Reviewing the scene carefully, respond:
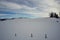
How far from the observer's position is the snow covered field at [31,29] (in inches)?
65.9

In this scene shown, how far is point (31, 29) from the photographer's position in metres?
1.70

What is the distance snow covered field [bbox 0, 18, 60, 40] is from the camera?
1674 mm

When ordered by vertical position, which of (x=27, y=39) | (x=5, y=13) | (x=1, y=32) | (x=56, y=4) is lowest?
(x=27, y=39)

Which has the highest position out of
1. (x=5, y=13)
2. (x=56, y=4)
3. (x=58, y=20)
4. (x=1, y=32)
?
(x=56, y=4)

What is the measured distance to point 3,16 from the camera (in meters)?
1.66

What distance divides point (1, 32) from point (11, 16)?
1.10 ft

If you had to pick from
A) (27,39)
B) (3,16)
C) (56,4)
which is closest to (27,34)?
(27,39)

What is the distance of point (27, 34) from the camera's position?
1.69m

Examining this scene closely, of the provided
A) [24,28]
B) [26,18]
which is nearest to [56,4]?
[26,18]

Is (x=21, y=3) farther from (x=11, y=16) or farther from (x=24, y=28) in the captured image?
(x=24, y=28)

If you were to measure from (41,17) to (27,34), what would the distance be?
Result: 0.39 metres

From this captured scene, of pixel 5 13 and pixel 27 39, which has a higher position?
pixel 5 13

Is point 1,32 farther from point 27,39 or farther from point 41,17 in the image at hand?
point 41,17

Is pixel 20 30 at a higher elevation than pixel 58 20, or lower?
lower
